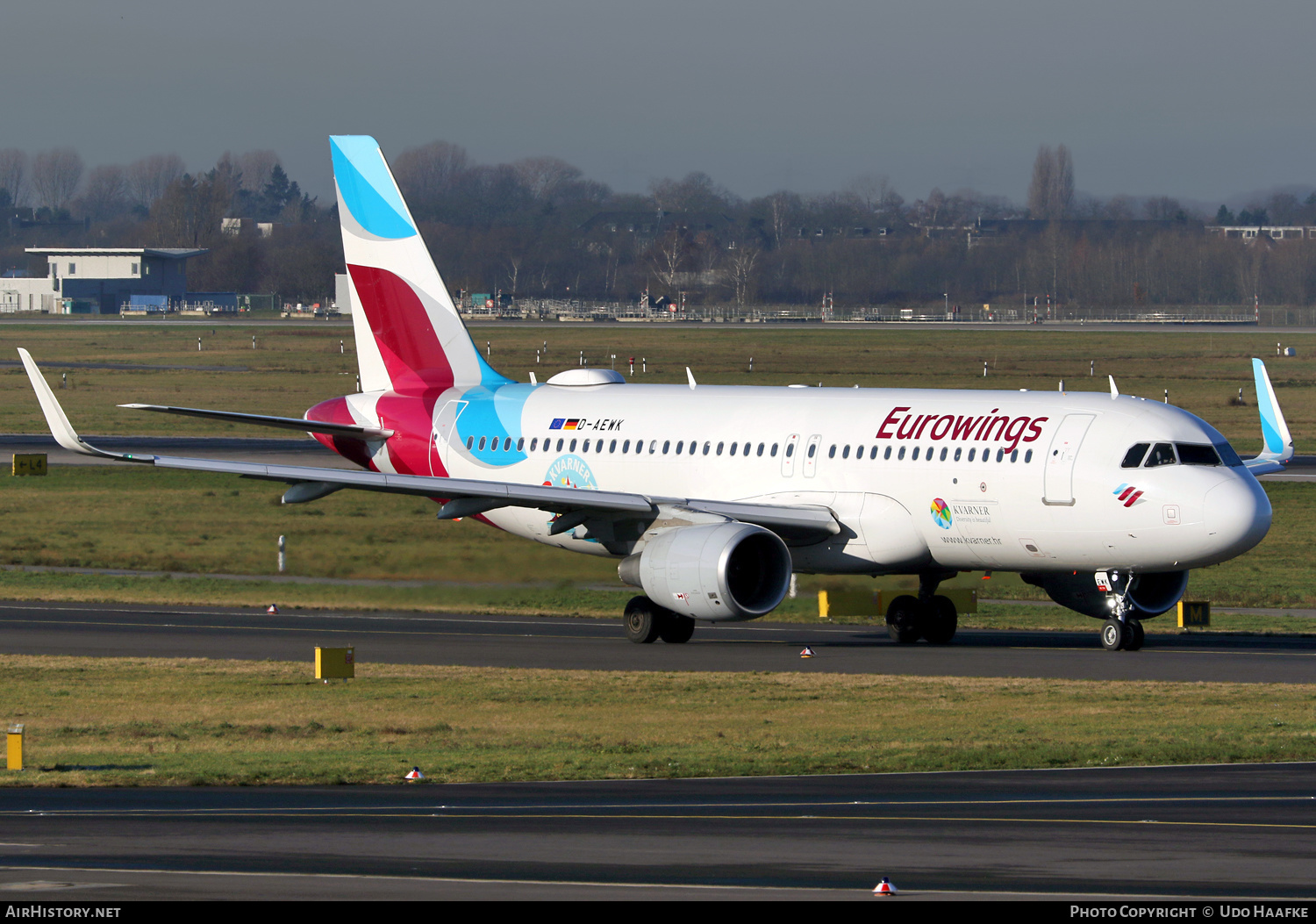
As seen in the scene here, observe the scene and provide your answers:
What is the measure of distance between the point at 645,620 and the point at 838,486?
447cm

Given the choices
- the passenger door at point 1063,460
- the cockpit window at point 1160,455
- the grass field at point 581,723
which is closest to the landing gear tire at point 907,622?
the passenger door at point 1063,460

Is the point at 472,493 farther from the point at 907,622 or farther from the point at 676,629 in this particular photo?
the point at 907,622

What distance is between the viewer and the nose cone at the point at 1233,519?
31453 mm

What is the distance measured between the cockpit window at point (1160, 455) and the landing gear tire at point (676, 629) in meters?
9.02

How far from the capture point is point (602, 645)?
34938mm

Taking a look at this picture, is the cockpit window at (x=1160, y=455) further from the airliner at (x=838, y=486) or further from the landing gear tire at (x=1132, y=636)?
the landing gear tire at (x=1132, y=636)

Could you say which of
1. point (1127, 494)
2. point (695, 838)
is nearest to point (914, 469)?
point (1127, 494)

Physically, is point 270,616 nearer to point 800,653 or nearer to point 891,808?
point 800,653

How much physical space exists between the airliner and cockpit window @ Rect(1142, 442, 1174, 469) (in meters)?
0.04

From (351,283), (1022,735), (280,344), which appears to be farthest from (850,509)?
(280,344)

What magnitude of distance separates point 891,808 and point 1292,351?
120071 mm

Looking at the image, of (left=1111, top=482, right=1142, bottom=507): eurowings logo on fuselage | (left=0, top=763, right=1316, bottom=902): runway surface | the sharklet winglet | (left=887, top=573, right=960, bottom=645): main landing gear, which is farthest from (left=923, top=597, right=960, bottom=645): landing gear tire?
the sharklet winglet

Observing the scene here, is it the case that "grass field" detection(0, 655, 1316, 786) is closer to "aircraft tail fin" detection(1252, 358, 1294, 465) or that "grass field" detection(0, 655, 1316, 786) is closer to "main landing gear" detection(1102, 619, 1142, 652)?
"main landing gear" detection(1102, 619, 1142, 652)
